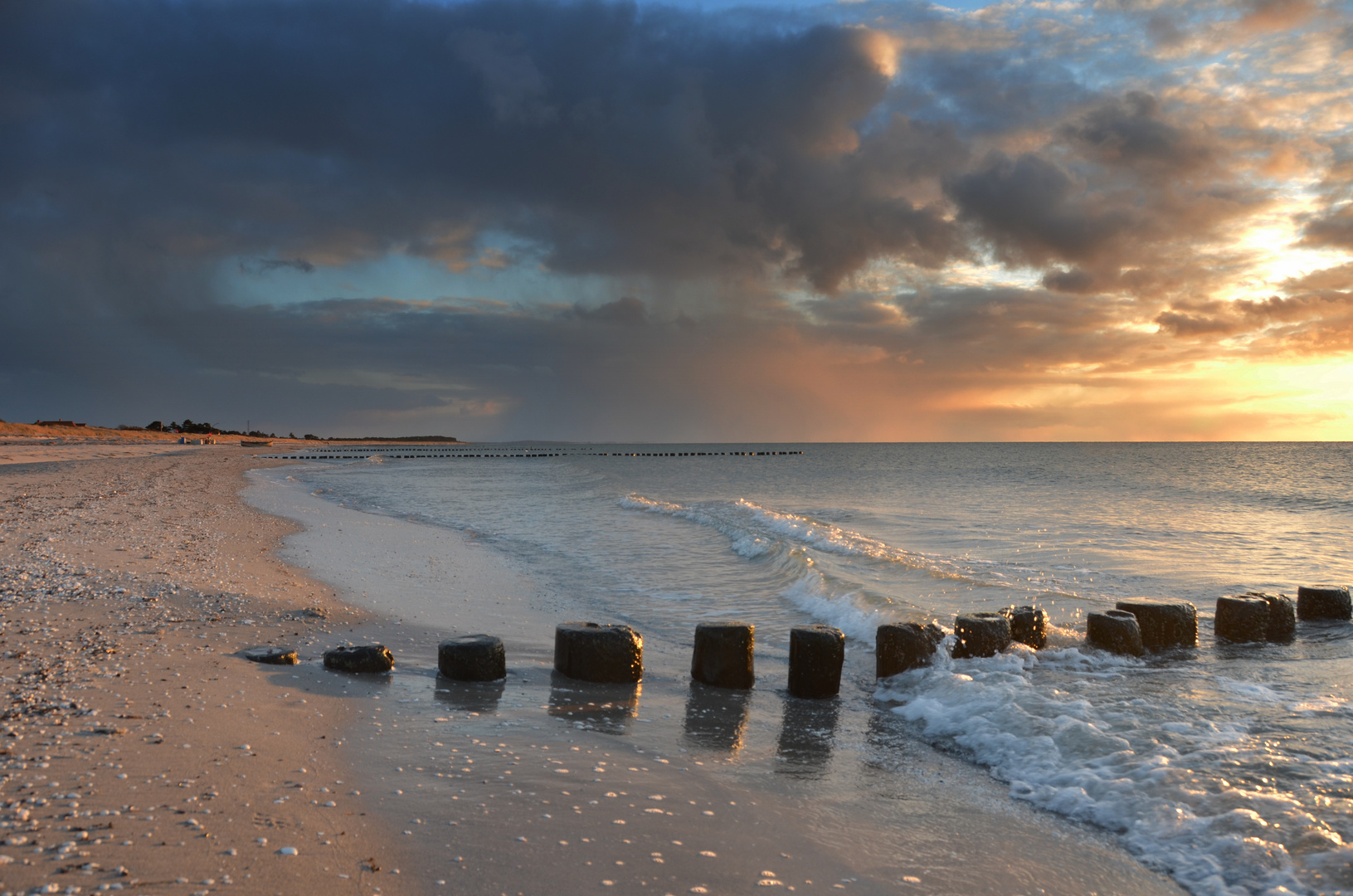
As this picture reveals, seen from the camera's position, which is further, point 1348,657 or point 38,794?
point 1348,657

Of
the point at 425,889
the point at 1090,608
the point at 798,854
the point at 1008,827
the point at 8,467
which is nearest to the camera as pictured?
the point at 425,889

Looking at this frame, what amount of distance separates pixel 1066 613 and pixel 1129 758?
6130mm

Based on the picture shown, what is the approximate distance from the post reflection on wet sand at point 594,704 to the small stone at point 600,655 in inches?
3.0

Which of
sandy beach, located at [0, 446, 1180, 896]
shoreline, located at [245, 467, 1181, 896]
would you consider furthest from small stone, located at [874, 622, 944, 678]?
sandy beach, located at [0, 446, 1180, 896]

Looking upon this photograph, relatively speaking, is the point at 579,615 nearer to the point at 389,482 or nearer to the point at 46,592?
the point at 46,592

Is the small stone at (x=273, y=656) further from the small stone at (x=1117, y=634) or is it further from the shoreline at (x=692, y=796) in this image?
the small stone at (x=1117, y=634)

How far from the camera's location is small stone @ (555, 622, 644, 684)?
7.35 meters

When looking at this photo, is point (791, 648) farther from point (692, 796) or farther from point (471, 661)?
point (471, 661)

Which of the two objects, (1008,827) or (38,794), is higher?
(38,794)

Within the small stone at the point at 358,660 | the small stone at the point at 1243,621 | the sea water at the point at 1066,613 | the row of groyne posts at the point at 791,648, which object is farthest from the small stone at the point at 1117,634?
the small stone at the point at 358,660

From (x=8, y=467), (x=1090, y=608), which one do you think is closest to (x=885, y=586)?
(x=1090, y=608)

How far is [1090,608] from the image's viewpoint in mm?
11648

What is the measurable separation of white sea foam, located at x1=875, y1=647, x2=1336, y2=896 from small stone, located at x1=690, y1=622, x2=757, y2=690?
4.54 feet

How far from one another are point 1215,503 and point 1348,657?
31731 mm
